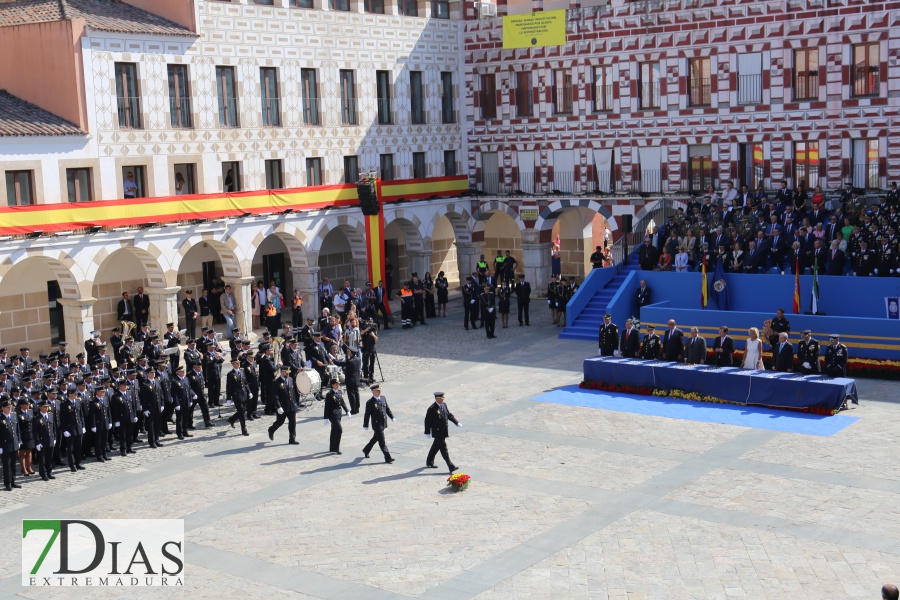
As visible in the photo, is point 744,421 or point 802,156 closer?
point 744,421

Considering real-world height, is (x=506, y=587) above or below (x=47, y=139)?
below

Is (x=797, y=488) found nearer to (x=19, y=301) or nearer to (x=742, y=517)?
(x=742, y=517)

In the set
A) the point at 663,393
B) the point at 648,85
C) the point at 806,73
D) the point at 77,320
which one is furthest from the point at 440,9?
the point at 663,393

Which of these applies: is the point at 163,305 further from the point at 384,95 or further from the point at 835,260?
the point at 835,260

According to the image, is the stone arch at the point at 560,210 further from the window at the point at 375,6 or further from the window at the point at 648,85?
the window at the point at 375,6

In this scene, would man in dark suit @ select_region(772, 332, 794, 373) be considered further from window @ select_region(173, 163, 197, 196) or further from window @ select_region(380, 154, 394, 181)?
window @ select_region(380, 154, 394, 181)

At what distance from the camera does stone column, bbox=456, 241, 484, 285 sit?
46.6 m

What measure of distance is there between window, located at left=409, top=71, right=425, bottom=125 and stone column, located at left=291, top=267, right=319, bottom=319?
7777 millimetres

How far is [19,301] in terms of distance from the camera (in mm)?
35656

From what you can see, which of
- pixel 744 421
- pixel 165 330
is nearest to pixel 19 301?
pixel 165 330

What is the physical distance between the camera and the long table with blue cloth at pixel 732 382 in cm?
2567

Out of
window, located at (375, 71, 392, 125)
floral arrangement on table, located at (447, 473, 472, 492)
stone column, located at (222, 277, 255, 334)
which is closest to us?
floral arrangement on table, located at (447, 473, 472, 492)

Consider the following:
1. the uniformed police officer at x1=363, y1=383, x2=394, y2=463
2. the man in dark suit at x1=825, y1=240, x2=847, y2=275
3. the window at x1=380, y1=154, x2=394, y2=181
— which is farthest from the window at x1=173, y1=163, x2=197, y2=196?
the man in dark suit at x1=825, y1=240, x2=847, y2=275

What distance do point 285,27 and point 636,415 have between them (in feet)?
66.2
